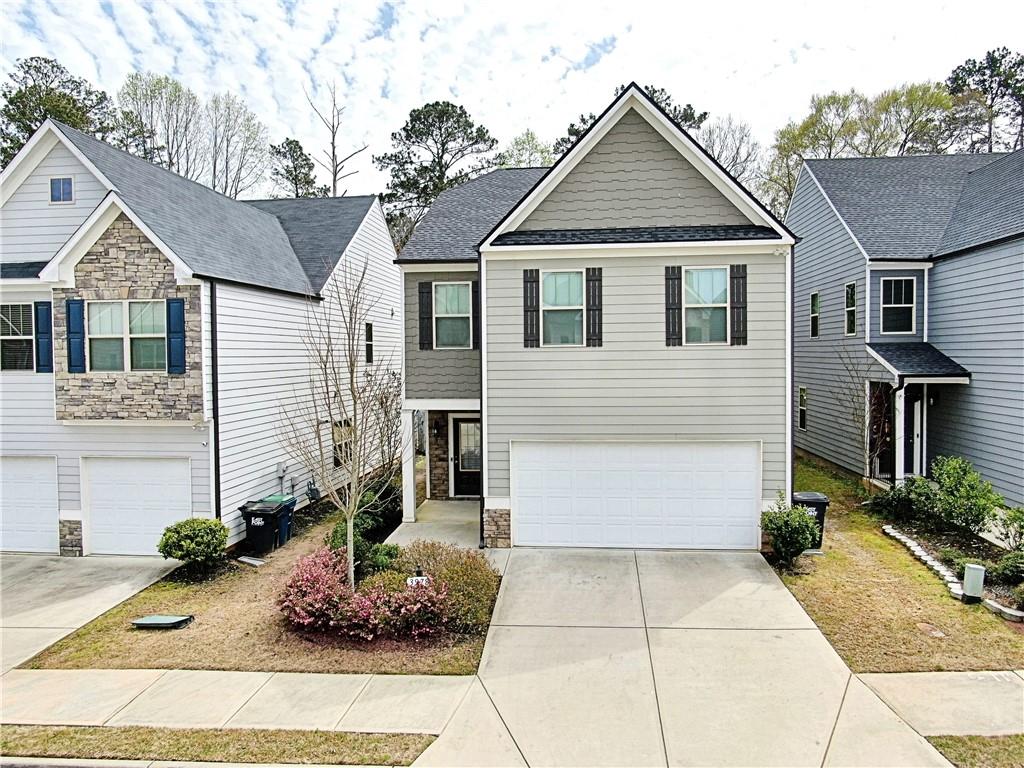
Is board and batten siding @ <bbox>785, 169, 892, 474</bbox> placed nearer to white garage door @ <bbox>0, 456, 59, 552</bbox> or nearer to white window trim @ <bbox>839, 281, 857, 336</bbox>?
white window trim @ <bbox>839, 281, 857, 336</bbox>

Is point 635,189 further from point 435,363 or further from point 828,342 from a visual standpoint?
point 828,342

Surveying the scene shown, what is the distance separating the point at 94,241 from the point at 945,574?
15.9m

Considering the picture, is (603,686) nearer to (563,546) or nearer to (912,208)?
(563,546)

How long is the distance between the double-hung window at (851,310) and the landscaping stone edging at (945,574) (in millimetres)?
6047

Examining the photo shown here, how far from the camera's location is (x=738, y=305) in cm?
1098

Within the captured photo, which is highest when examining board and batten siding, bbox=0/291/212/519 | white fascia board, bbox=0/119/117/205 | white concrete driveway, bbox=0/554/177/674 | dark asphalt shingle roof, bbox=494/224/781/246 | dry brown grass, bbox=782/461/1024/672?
white fascia board, bbox=0/119/117/205

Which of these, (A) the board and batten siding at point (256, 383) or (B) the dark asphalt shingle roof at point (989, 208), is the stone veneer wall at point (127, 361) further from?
(B) the dark asphalt shingle roof at point (989, 208)

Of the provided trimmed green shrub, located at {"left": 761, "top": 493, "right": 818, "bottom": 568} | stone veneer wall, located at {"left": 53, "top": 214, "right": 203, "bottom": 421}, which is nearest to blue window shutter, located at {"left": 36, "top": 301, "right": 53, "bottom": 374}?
stone veneer wall, located at {"left": 53, "top": 214, "right": 203, "bottom": 421}

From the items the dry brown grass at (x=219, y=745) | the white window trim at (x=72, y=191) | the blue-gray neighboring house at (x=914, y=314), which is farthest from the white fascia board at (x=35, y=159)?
the blue-gray neighboring house at (x=914, y=314)

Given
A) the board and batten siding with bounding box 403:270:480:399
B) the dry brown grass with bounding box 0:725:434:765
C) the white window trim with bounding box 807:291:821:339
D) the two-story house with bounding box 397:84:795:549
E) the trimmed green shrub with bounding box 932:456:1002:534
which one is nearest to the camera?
the dry brown grass with bounding box 0:725:434:765

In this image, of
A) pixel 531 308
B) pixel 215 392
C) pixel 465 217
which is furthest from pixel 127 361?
pixel 465 217

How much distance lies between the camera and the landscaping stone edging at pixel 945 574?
8.15 meters

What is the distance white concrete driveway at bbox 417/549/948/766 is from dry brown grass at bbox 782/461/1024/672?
1.40ft

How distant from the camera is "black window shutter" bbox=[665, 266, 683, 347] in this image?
36.4 feet
